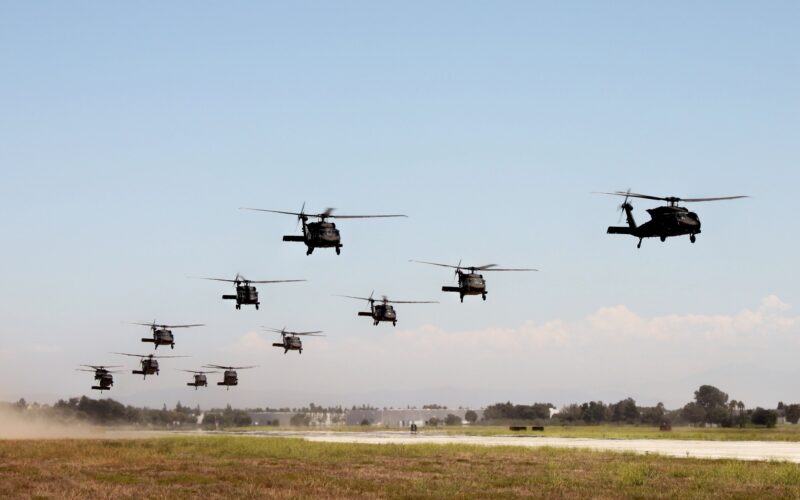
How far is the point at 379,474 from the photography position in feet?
187

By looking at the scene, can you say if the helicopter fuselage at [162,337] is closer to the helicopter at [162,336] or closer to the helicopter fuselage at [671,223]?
the helicopter at [162,336]

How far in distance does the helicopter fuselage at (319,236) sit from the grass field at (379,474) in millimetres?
13364

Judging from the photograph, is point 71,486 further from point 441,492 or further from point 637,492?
point 637,492

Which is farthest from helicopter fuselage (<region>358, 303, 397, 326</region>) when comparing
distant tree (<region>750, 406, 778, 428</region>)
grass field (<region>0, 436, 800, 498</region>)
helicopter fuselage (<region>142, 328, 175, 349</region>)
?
distant tree (<region>750, 406, 778, 428</region>)

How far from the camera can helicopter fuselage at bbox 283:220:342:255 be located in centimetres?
5659

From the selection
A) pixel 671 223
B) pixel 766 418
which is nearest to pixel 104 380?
pixel 671 223

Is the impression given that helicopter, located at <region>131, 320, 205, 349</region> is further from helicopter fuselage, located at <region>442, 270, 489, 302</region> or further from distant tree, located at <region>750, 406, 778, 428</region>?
distant tree, located at <region>750, 406, 778, 428</region>

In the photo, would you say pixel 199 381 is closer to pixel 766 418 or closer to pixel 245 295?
pixel 245 295

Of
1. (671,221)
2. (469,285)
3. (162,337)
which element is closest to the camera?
(671,221)

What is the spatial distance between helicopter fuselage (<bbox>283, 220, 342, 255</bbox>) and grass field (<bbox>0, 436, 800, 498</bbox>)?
13.4 m

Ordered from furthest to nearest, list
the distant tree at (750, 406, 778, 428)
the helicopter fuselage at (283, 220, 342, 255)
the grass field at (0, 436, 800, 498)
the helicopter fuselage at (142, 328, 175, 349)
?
the distant tree at (750, 406, 778, 428) < the helicopter fuselage at (142, 328, 175, 349) < the helicopter fuselage at (283, 220, 342, 255) < the grass field at (0, 436, 800, 498)

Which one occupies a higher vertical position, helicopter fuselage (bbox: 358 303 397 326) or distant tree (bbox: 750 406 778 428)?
helicopter fuselage (bbox: 358 303 397 326)

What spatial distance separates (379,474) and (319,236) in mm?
14478

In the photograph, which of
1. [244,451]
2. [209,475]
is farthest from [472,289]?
[244,451]
